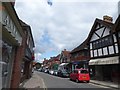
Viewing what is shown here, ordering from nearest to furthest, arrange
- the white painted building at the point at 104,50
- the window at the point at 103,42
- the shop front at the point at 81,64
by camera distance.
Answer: the white painted building at the point at 104,50
the window at the point at 103,42
the shop front at the point at 81,64

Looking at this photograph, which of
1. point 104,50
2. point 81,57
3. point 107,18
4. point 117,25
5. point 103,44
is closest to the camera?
point 117,25

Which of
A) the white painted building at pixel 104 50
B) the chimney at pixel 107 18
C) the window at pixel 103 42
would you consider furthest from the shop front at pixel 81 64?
the chimney at pixel 107 18

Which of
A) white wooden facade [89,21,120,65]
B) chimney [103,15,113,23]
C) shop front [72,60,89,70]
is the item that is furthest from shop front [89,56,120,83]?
chimney [103,15,113,23]

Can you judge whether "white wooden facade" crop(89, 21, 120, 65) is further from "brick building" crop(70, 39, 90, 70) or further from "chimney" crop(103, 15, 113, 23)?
"brick building" crop(70, 39, 90, 70)

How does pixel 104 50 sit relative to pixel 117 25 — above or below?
below

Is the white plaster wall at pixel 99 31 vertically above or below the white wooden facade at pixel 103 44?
above

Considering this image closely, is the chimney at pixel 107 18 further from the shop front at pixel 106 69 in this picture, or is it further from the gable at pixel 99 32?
the shop front at pixel 106 69

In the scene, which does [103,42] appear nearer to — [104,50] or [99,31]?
[104,50]

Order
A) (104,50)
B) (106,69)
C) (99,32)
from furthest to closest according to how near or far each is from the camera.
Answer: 1. (99,32)
2. (106,69)
3. (104,50)

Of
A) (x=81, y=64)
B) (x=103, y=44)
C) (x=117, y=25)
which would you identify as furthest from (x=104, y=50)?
(x=81, y=64)

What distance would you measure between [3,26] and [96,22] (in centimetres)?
2059

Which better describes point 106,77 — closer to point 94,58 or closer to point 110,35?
point 94,58

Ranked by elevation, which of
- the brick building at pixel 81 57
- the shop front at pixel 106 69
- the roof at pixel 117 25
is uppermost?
the roof at pixel 117 25

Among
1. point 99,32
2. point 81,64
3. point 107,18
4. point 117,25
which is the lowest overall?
point 81,64
